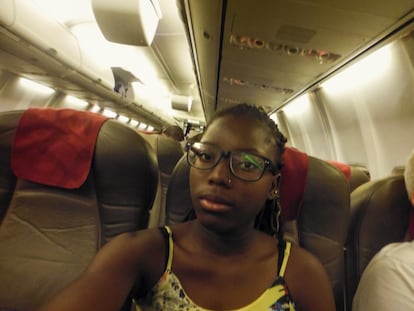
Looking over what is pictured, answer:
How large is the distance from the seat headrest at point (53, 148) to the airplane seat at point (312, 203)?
17.2 inches

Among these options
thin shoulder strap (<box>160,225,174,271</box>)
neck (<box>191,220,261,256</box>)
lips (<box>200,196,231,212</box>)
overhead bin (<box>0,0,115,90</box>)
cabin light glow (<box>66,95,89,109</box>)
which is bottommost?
thin shoulder strap (<box>160,225,174,271</box>)

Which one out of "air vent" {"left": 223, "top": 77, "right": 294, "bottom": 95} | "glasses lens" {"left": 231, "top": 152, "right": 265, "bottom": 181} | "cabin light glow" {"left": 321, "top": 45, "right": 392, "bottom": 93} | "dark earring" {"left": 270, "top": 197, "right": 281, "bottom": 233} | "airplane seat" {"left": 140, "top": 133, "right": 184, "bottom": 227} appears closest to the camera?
"glasses lens" {"left": 231, "top": 152, "right": 265, "bottom": 181}

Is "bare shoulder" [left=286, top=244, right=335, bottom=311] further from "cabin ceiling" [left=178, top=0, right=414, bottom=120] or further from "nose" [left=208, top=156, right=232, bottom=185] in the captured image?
"cabin ceiling" [left=178, top=0, right=414, bottom=120]

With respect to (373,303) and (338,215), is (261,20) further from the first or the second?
(373,303)

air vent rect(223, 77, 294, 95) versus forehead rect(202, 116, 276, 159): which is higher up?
air vent rect(223, 77, 294, 95)

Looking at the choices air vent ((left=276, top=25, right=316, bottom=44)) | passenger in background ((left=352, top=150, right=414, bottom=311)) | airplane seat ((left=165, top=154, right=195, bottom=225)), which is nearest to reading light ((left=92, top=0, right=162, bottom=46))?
air vent ((left=276, top=25, right=316, bottom=44))

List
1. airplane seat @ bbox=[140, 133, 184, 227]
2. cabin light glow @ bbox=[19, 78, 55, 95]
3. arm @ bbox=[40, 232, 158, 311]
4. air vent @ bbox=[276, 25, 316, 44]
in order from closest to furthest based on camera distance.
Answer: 1. arm @ bbox=[40, 232, 158, 311]
2. air vent @ bbox=[276, 25, 316, 44]
3. airplane seat @ bbox=[140, 133, 184, 227]
4. cabin light glow @ bbox=[19, 78, 55, 95]

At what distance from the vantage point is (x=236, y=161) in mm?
918

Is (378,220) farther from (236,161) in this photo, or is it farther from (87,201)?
(87,201)

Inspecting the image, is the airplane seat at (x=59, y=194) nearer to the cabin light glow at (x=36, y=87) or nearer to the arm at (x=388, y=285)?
the arm at (x=388, y=285)

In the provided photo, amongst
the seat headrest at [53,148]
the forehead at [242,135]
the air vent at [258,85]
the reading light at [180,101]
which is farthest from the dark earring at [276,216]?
the reading light at [180,101]

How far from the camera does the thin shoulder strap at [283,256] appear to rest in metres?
0.98

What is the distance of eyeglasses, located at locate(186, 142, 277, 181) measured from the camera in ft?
3.00

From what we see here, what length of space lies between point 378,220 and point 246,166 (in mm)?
892
